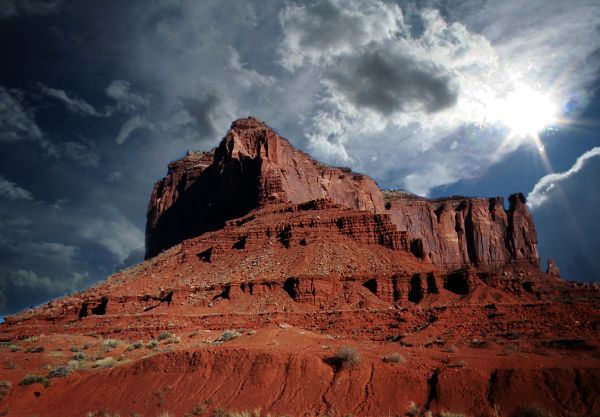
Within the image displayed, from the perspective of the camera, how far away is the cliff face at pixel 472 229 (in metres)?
114

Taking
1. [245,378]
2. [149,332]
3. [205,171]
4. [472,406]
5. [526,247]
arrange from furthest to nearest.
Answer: [526,247] < [205,171] < [149,332] < [245,378] < [472,406]

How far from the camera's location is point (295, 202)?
73562 millimetres

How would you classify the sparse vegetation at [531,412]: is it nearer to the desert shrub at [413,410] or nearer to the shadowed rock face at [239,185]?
the desert shrub at [413,410]

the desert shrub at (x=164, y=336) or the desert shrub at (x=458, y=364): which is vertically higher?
the desert shrub at (x=164, y=336)

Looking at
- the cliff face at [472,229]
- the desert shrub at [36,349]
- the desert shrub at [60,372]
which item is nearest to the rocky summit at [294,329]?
the desert shrub at [60,372]

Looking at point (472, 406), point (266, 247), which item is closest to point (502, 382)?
point (472, 406)

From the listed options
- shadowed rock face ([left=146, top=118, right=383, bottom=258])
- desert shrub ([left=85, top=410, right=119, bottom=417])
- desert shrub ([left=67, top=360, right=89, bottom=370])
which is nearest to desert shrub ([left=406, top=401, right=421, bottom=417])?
desert shrub ([left=85, top=410, right=119, bottom=417])

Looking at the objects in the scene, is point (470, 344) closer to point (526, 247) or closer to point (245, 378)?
point (245, 378)

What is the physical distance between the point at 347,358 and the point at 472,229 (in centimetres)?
11679

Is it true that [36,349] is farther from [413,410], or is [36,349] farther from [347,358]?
[413,410]

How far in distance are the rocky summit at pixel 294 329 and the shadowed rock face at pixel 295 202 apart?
0.66m

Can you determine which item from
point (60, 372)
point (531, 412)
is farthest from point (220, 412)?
point (60, 372)

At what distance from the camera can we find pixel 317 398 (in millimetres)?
12344

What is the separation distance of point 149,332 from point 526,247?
356ft
